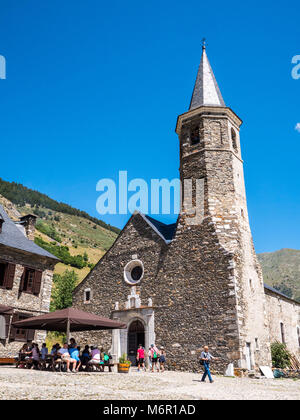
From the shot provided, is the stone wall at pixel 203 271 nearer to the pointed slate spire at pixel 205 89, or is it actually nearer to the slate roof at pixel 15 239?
the pointed slate spire at pixel 205 89

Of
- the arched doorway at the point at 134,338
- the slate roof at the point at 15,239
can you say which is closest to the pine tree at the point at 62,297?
the slate roof at the point at 15,239

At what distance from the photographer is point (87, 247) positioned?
96562mm

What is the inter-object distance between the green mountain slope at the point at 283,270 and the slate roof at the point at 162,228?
246 ft

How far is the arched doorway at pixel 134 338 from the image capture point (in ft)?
62.1

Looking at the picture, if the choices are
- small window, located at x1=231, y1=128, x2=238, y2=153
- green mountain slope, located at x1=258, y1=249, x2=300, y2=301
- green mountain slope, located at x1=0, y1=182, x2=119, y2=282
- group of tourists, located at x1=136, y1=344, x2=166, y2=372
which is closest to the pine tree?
group of tourists, located at x1=136, y1=344, x2=166, y2=372

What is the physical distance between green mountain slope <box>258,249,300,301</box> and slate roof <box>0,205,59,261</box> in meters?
80.6

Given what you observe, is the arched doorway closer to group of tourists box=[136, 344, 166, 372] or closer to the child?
group of tourists box=[136, 344, 166, 372]

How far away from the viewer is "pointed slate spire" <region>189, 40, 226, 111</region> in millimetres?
21875

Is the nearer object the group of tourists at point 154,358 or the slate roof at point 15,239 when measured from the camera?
the group of tourists at point 154,358

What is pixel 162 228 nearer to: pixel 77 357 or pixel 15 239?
pixel 15 239

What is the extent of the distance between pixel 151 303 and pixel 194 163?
8214mm
